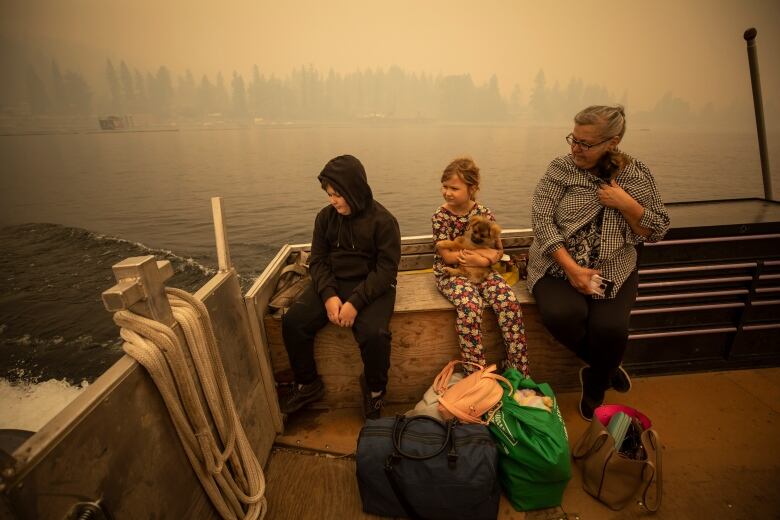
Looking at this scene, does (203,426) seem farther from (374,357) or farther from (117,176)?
(117,176)

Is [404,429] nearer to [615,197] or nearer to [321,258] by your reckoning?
[321,258]

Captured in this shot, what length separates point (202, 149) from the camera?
14977 mm

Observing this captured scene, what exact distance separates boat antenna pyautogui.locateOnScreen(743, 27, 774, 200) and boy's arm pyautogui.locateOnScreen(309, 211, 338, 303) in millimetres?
3059

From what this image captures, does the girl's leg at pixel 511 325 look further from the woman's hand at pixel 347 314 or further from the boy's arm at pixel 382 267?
the woman's hand at pixel 347 314

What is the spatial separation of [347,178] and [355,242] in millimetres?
346

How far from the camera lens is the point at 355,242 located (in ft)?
6.01

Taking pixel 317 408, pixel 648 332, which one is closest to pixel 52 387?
pixel 317 408

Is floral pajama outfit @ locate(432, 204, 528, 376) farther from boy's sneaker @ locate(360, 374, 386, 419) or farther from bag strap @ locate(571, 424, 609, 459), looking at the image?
boy's sneaker @ locate(360, 374, 386, 419)

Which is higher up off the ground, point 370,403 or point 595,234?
point 595,234

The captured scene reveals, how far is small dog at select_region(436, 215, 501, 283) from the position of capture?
1889 millimetres

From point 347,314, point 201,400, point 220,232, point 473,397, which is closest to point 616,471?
point 473,397

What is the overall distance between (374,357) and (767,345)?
255cm

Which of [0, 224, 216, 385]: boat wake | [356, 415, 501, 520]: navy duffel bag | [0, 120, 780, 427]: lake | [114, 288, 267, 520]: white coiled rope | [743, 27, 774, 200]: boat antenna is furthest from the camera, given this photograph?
[0, 120, 780, 427]: lake

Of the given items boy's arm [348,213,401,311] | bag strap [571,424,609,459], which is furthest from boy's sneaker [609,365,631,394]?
boy's arm [348,213,401,311]
